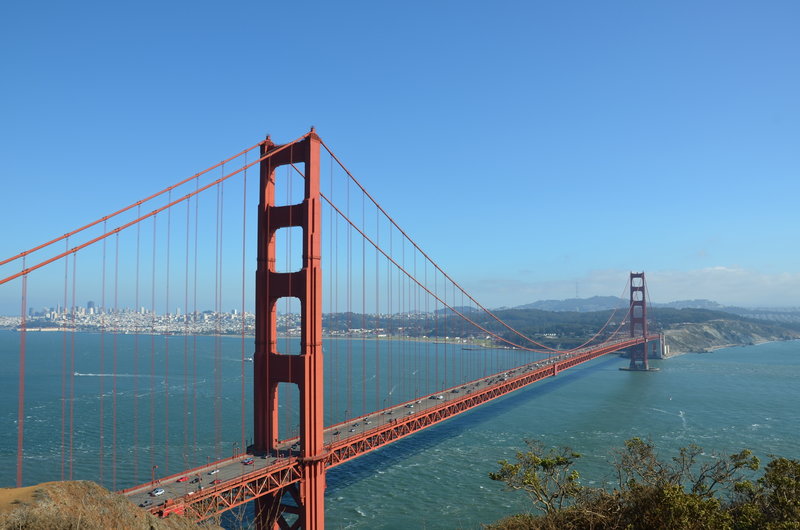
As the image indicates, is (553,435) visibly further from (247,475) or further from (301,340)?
(247,475)

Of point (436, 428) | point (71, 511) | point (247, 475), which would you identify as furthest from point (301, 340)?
point (436, 428)

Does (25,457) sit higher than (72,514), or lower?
lower

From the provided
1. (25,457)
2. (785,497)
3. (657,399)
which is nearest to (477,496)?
(785,497)

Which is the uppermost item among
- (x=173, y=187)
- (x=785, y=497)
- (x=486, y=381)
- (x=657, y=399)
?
(x=173, y=187)

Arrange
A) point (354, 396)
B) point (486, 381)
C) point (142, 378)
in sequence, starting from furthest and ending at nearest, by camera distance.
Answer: point (142, 378) → point (354, 396) → point (486, 381)

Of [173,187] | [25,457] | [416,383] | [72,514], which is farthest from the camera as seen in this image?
[416,383]

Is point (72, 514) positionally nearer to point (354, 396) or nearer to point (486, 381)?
point (486, 381)

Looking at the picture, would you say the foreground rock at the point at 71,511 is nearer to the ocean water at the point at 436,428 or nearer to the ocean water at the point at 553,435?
the ocean water at the point at 436,428
